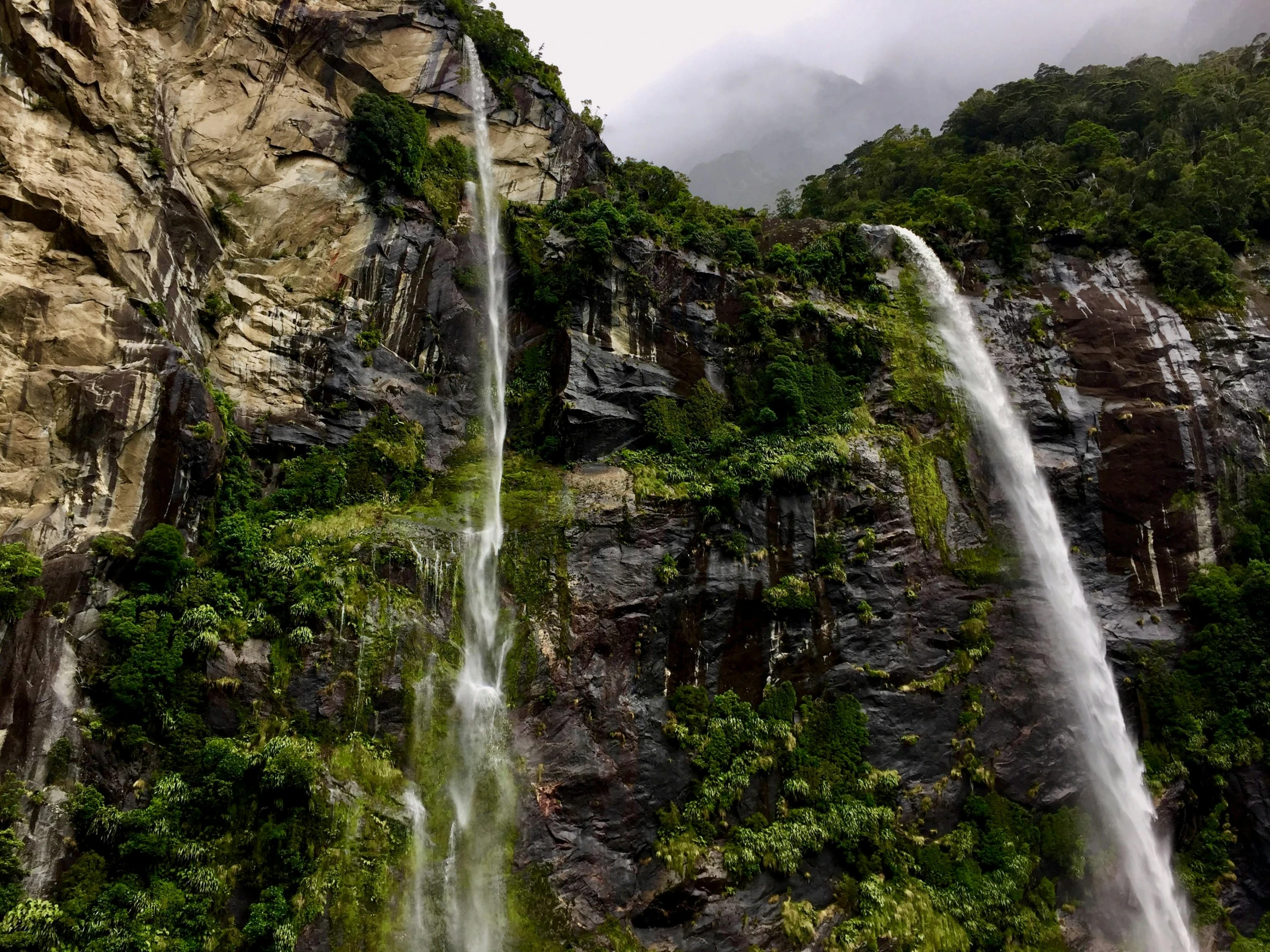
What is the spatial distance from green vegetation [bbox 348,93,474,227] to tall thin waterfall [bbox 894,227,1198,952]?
65.5 feet

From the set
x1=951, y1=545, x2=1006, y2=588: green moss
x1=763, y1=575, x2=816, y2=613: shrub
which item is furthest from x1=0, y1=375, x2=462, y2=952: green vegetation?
x1=951, y1=545, x2=1006, y2=588: green moss

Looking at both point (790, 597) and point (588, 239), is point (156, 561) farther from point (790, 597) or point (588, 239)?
point (588, 239)

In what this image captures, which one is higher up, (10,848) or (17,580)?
(17,580)

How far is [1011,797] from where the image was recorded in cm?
1830

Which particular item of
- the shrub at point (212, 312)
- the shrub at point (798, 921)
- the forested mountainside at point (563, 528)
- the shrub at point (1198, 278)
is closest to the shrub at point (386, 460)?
the forested mountainside at point (563, 528)

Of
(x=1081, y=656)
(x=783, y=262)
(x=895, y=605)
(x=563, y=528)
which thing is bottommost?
(x=1081, y=656)

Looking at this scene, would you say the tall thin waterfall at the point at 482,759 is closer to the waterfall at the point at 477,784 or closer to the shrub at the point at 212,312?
the waterfall at the point at 477,784

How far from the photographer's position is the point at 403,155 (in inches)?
1009

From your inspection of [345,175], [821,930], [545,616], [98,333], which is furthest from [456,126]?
[821,930]

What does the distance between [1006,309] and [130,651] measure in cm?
2981

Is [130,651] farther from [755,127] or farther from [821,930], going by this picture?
[755,127]

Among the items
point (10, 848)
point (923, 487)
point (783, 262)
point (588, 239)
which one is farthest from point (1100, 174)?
point (10, 848)

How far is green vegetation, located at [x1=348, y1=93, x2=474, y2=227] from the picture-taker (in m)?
24.5

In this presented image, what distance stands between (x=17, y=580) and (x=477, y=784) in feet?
31.6
